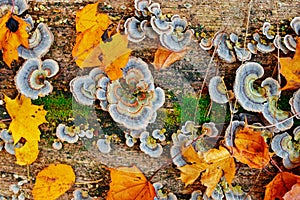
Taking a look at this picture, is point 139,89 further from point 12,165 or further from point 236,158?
point 12,165

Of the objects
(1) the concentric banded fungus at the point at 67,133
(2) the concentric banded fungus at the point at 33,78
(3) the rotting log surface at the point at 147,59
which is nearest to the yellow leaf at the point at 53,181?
(3) the rotting log surface at the point at 147,59

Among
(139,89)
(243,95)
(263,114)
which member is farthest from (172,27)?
(263,114)

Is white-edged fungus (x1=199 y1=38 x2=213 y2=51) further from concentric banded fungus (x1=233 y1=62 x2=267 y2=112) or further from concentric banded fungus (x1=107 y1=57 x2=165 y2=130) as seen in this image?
concentric banded fungus (x1=107 y1=57 x2=165 y2=130)

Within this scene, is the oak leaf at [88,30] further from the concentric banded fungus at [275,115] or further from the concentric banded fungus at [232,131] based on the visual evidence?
the concentric banded fungus at [275,115]

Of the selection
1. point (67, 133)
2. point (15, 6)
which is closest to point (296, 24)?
point (67, 133)

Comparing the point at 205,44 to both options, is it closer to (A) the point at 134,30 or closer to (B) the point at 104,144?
(A) the point at 134,30

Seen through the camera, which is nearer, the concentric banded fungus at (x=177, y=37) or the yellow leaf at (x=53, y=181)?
the concentric banded fungus at (x=177, y=37)
